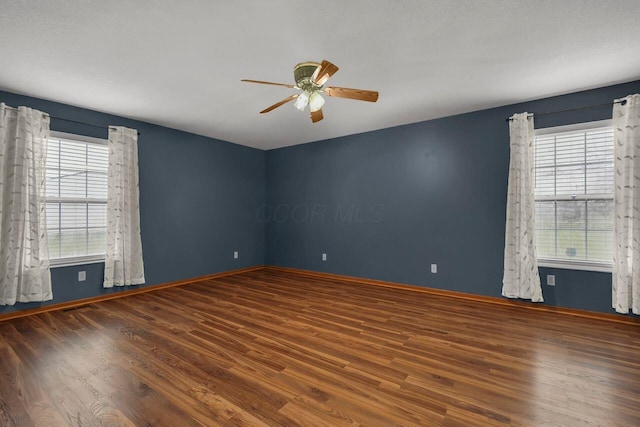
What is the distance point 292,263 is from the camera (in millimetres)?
5914

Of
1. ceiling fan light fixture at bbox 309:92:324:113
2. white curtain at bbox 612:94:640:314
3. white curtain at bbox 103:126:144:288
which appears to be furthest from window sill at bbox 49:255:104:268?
white curtain at bbox 612:94:640:314

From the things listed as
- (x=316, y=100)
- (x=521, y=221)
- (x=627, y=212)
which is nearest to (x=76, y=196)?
(x=316, y=100)

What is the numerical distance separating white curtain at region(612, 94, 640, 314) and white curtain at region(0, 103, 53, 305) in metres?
6.44

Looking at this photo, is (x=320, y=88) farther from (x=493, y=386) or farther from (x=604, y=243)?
(x=604, y=243)

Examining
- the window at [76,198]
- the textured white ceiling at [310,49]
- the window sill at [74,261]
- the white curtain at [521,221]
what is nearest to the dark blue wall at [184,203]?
the window sill at [74,261]

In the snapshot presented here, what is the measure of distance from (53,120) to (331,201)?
4148mm

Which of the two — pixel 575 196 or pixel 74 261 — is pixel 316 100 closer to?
pixel 575 196

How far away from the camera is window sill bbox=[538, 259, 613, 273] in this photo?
3.19 metres

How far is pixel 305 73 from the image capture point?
233 cm

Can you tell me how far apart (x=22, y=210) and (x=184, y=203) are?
79.6 inches

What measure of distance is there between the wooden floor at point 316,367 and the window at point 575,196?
77cm

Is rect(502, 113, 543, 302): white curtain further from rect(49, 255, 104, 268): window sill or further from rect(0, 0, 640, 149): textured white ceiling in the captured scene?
rect(49, 255, 104, 268): window sill

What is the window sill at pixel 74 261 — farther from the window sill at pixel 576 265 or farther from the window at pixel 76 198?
the window sill at pixel 576 265

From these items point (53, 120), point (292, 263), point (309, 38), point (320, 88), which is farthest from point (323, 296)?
point (53, 120)
